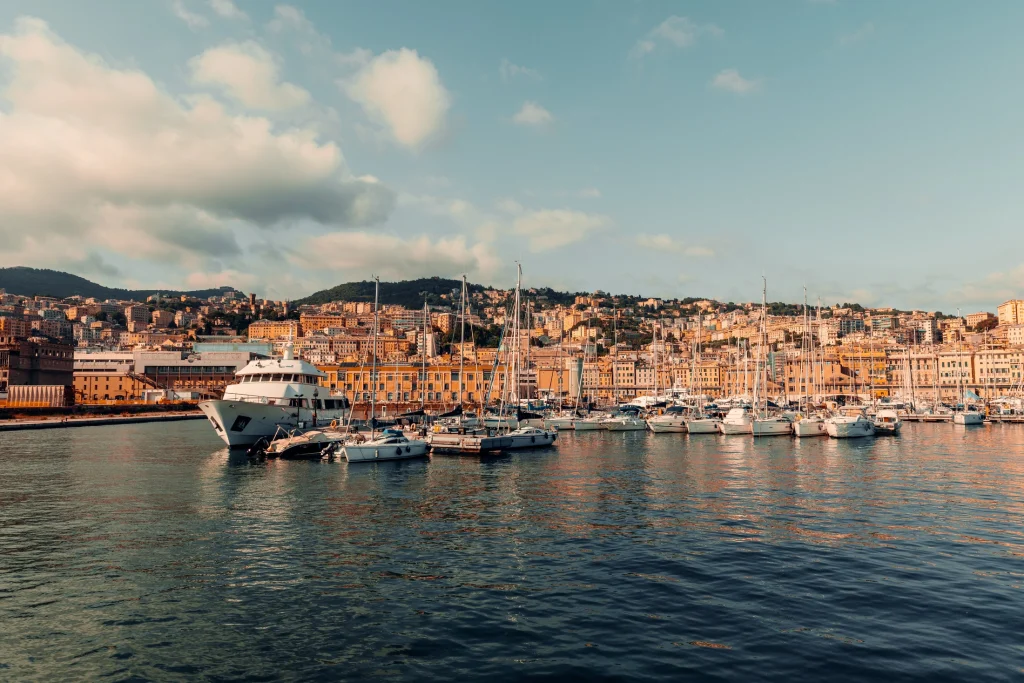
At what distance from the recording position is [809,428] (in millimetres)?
61219

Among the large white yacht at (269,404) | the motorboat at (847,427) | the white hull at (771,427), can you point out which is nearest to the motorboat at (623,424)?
the white hull at (771,427)

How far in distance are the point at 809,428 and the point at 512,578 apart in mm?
52825

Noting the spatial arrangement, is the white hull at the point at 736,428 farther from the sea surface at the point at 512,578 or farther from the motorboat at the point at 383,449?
the motorboat at the point at 383,449

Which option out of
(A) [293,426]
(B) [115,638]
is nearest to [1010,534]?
(B) [115,638]

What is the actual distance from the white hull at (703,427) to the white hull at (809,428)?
24.6 ft

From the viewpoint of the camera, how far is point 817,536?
70.3 feet

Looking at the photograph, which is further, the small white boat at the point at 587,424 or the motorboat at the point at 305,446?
the small white boat at the point at 587,424

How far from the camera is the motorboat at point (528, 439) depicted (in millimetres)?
48919

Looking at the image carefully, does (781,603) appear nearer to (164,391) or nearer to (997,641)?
(997,641)

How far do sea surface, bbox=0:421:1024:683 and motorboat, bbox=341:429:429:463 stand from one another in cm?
623

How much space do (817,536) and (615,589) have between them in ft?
31.0

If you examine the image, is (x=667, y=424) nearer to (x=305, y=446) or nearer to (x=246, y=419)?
(x=305, y=446)

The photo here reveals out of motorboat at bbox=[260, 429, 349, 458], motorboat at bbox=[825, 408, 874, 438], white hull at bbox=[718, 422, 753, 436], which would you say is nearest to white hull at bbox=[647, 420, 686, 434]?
white hull at bbox=[718, 422, 753, 436]

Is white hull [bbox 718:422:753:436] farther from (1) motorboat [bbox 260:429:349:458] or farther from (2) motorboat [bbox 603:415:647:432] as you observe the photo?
(1) motorboat [bbox 260:429:349:458]
